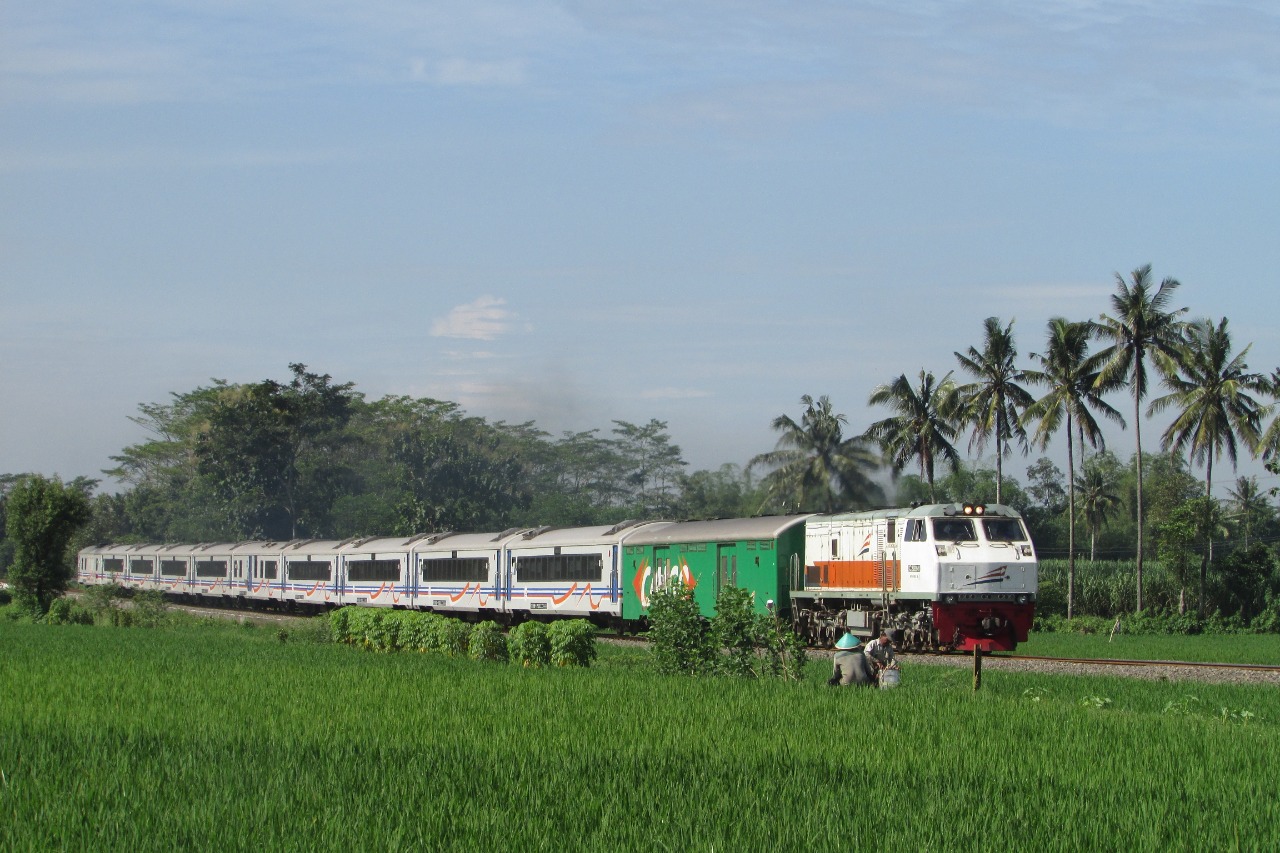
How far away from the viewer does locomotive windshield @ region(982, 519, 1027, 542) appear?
28438 mm

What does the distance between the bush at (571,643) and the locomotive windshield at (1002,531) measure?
8.94m

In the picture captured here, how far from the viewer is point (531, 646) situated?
85.9ft

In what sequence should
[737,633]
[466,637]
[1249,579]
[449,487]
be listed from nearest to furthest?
[737,633]
[466,637]
[1249,579]
[449,487]

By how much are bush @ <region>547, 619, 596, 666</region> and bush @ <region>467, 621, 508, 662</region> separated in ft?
6.83

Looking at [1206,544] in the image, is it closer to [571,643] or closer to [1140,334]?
[1140,334]

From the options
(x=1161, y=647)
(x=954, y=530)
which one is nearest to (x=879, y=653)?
(x=954, y=530)

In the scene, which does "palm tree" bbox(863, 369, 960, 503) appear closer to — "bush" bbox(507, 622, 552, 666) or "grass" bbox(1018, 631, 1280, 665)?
"grass" bbox(1018, 631, 1280, 665)

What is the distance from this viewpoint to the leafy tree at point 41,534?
169ft

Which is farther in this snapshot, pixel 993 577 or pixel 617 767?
pixel 993 577

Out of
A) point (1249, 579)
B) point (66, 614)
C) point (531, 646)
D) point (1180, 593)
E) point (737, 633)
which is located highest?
point (737, 633)

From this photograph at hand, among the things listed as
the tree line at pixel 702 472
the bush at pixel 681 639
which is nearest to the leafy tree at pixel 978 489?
the tree line at pixel 702 472

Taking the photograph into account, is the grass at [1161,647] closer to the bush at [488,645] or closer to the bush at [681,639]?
the bush at [681,639]

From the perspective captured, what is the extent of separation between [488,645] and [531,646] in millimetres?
1840

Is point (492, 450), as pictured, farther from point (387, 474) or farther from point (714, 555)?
point (714, 555)
